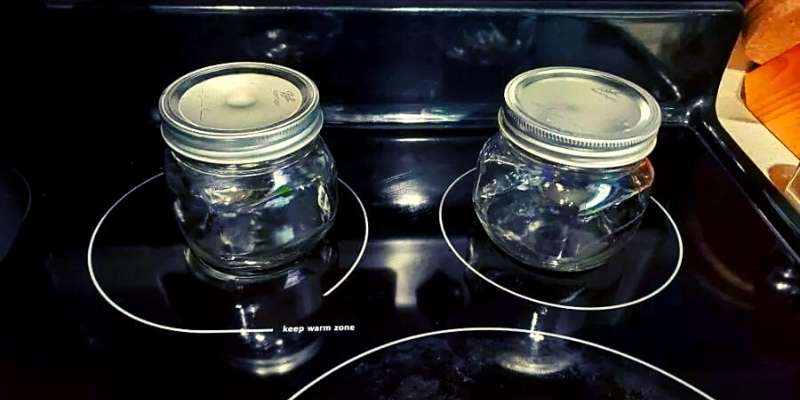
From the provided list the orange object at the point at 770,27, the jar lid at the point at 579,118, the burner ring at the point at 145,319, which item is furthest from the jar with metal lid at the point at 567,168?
the orange object at the point at 770,27

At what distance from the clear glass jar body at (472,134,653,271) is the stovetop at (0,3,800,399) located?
0.02 m

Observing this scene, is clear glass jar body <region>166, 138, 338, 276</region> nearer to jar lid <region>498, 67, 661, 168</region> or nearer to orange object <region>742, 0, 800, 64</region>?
jar lid <region>498, 67, 661, 168</region>

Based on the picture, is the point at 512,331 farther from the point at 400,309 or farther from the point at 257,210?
the point at 257,210

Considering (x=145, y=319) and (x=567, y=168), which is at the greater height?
(x=567, y=168)

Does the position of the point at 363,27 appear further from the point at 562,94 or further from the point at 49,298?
the point at 49,298

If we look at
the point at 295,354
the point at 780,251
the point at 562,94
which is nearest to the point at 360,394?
the point at 295,354

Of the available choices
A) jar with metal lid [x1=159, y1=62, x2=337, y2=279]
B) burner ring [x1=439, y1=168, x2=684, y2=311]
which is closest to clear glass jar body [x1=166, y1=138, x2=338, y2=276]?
jar with metal lid [x1=159, y1=62, x2=337, y2=279]

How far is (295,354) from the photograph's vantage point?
18.7 inches

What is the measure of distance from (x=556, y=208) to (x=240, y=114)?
0.90 ft

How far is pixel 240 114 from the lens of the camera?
1.64ft

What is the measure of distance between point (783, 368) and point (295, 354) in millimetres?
352

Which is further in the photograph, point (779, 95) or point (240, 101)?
point (779, 95)

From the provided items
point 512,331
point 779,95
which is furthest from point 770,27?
point 512,331

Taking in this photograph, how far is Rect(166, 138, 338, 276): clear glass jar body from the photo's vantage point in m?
0.54
